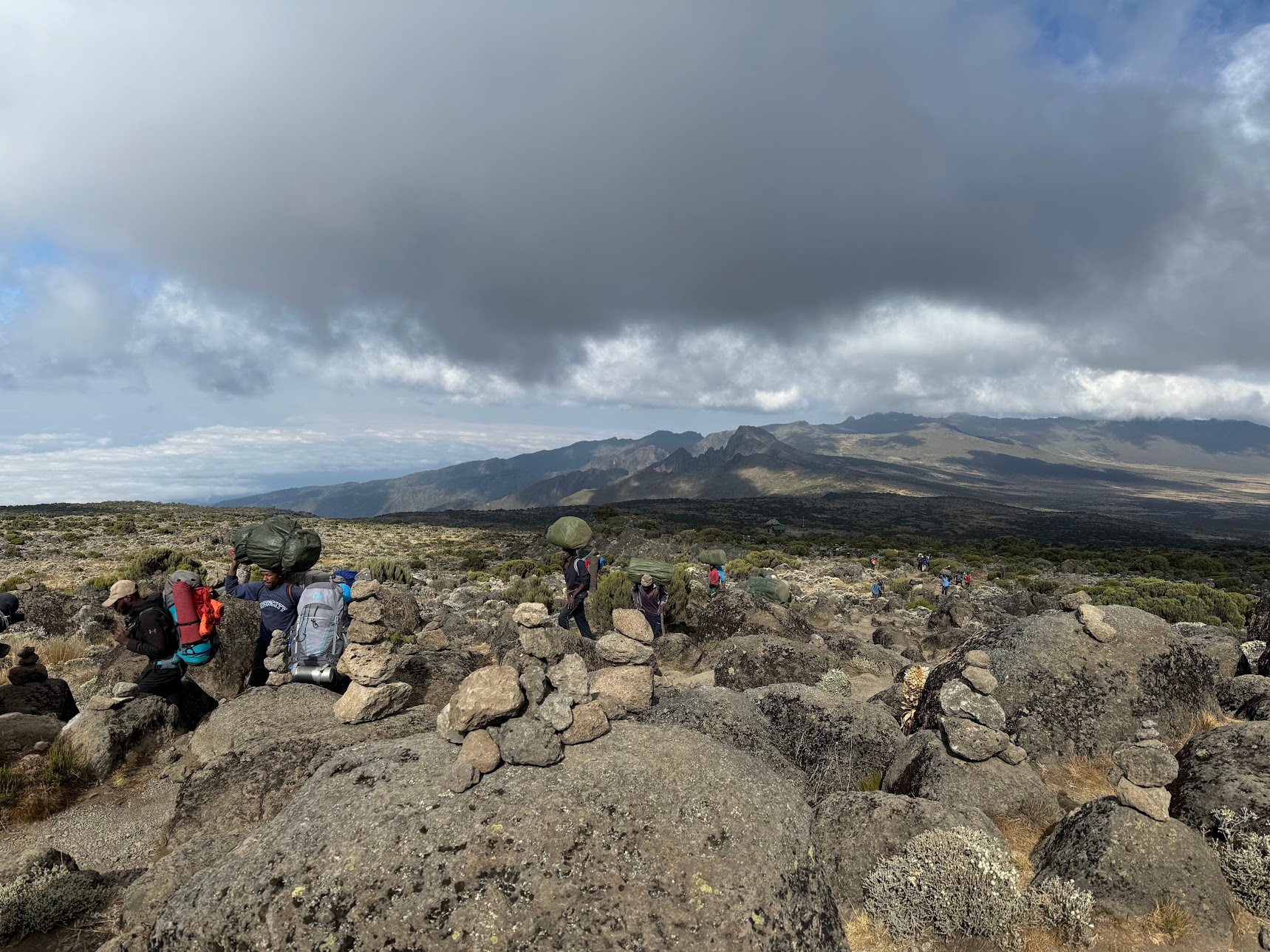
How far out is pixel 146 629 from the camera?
8.23 meters

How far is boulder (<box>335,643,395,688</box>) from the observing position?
732 cm

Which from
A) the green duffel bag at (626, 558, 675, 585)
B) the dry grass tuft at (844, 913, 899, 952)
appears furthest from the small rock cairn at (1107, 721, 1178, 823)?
the green duffel bag at (626, 558, 675, 585)

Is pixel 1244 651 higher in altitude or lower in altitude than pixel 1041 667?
lower

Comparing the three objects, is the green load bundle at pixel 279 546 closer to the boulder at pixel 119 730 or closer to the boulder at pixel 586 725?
the boulder at pixel 119 730

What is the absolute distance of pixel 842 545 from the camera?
5288cm

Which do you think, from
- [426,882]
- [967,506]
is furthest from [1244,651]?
[967,506]

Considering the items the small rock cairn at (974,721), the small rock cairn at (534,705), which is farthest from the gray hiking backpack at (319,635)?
the small rock cairn at (974,721)

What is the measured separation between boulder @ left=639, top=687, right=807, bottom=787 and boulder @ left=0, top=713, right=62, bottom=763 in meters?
8.68

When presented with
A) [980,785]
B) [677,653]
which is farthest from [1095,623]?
[677,653]

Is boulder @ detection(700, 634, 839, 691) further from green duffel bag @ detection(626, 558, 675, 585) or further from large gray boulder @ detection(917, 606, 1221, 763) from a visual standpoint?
large gray boulder @ detection(917, 606, 1221, 763)

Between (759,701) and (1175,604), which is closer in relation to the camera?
(759,701)

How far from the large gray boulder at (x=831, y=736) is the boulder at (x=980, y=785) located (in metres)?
0.63

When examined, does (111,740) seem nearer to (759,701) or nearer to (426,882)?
(426,882)

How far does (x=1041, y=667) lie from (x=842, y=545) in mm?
46765
